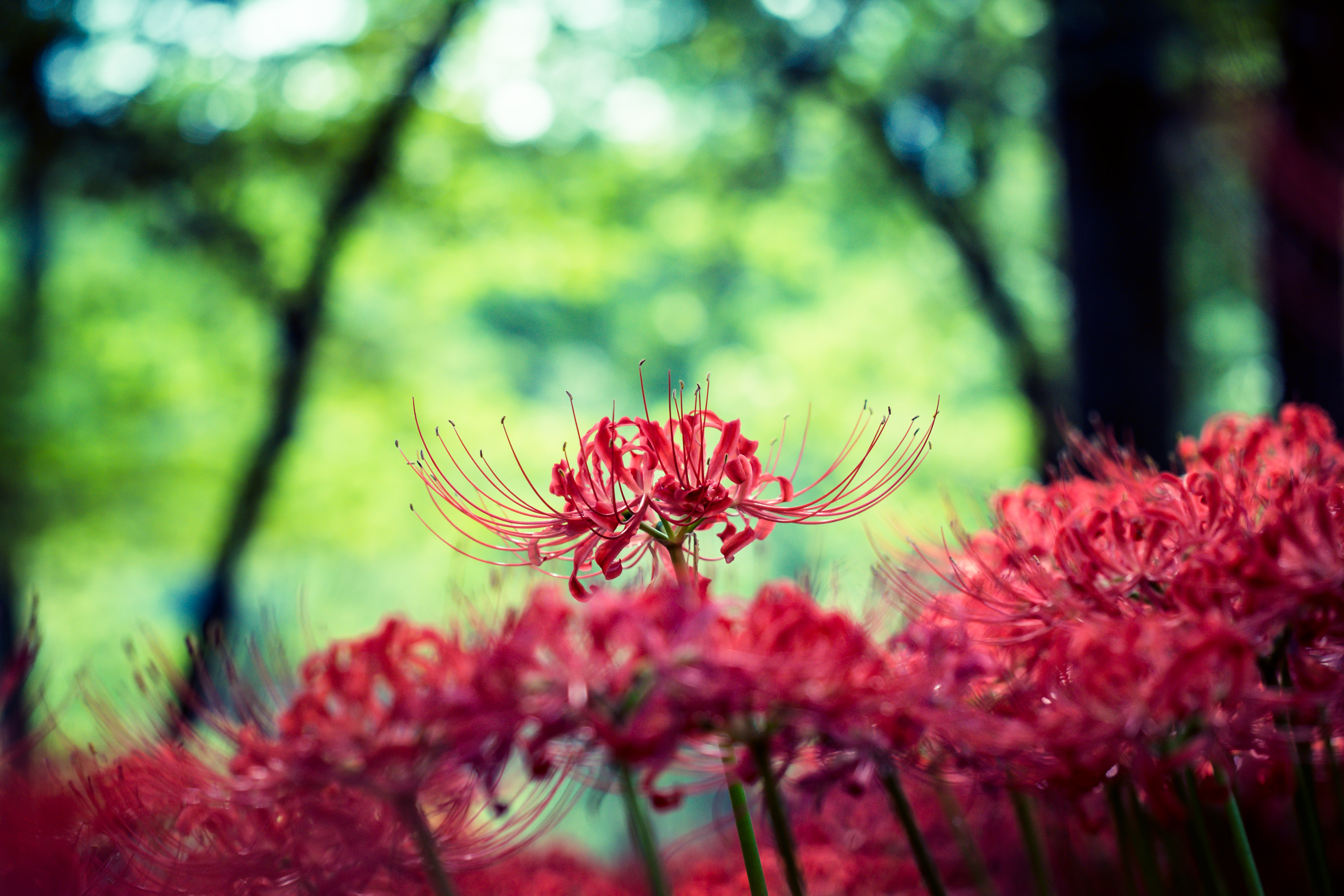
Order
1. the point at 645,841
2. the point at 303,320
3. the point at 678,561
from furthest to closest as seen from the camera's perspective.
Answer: the point at 303,320
the point at 678,561
the point at 645,841

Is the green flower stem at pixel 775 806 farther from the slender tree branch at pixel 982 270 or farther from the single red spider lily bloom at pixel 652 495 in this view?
the slender tree branch at pixel 982 270

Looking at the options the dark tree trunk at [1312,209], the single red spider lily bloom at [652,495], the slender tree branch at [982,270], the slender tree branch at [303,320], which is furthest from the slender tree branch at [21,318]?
the dark tree trunk at [1312,209]

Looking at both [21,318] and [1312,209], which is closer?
[1312,209]

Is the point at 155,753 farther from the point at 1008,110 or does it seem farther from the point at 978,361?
the point at 978,361

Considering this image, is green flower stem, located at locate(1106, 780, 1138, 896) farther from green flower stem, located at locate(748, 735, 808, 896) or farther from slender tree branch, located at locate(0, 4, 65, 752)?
slender tree branch, located at locate(0, 4, 65, 752)

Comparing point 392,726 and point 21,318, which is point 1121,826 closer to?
point 392,726

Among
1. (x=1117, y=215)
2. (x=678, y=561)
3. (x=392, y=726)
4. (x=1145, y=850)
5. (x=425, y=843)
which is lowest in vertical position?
(x=1145, y=850)

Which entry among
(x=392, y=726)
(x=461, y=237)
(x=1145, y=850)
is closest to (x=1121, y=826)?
(x=1145, y=850)
